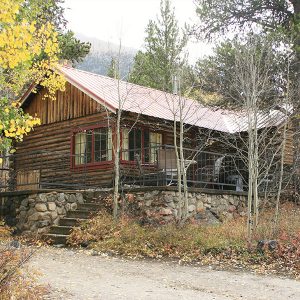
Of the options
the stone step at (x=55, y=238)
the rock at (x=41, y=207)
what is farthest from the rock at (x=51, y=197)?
the stone step at (x=55, y=238)

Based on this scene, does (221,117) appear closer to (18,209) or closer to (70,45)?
(70,45)

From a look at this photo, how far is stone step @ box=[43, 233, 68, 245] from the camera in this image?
13688mm

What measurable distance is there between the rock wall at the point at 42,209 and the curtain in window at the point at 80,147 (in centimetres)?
356

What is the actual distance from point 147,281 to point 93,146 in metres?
10.6

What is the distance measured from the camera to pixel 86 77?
20969 mm

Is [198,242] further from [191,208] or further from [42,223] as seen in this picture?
[42,223]

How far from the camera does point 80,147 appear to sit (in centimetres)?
1944

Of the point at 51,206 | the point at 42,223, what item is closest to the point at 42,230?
the point at 42,223

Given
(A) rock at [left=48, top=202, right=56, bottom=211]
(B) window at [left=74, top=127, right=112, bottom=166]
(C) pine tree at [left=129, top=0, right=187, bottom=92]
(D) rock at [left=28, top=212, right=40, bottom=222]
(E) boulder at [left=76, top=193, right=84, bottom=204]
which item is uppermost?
(C) pine tree at [left=129, top=0, right=187, bottom=92]

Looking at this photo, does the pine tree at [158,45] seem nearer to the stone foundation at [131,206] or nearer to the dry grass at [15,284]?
the stone foundation at [131,206]

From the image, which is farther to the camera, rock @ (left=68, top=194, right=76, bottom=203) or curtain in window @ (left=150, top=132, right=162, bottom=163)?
curtain in window @ (left=150, top=132, right=162, bottom=163)

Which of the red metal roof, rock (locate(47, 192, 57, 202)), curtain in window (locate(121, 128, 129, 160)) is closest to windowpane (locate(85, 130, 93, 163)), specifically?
curtain in window (locate(121, 128, 129, 160))

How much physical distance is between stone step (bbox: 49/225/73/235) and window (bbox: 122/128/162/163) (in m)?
4.52

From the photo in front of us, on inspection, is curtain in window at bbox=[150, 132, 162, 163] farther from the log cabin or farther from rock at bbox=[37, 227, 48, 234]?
rock at bbox=[37, 227, 48, 234]
